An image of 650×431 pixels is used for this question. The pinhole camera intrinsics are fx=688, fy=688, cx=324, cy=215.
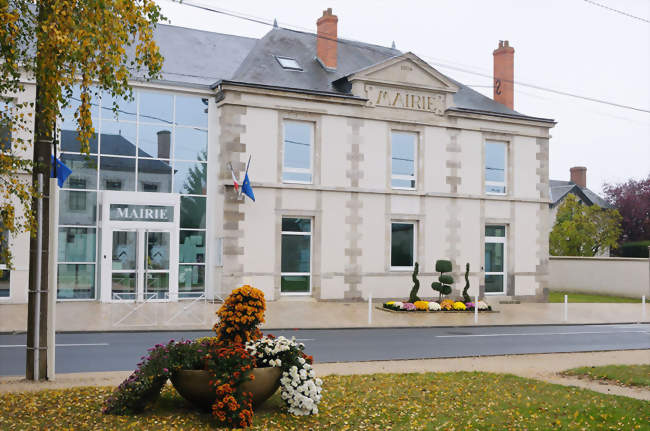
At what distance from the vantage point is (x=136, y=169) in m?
22.2

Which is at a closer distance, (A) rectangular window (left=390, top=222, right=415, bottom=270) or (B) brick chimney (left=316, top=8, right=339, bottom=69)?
(A) rectangular window (left=390, top=222, right=415, bottom=270)

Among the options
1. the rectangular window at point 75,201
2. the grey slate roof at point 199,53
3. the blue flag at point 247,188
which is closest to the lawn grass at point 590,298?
the blue flag at point 247,188

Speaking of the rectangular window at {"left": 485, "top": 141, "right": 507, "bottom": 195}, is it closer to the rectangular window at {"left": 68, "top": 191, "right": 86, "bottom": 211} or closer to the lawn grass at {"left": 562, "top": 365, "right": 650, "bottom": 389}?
the rectangular window at {"left": 68, "top": 191, "right": 86, "bottom": 211}

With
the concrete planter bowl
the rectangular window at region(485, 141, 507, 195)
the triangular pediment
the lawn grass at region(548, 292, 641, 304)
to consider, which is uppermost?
the triangular pediment

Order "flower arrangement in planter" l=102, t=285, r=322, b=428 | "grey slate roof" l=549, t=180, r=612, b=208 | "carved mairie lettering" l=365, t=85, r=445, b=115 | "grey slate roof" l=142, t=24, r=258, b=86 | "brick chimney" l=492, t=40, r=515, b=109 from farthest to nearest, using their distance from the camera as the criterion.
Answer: "grey slate roof" l=549, t=180, r=612, b=208 → "brick chimney" l=492, t=40, r=515, b=109 → "carved mairie lettering" l=365, t=85, r=445, b=115 → "grey slate roof" l=142, t=24, r=258, b=86 → "flower arrangement in planter" l=102, t=285, r=322, b=428

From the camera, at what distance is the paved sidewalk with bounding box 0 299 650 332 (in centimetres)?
1711

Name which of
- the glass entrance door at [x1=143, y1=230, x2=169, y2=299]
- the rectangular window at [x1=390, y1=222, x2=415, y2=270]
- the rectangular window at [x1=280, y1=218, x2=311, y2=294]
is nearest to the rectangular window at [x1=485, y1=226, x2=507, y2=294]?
the rectangular window at [x1=390, y1=222, x2=415, y2=270]

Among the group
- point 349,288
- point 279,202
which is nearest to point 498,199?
point 349,288

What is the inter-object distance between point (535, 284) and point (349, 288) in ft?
28.5

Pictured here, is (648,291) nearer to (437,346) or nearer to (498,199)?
(498,199)

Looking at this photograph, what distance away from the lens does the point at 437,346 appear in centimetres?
1505

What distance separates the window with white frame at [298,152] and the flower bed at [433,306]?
17.3 ft

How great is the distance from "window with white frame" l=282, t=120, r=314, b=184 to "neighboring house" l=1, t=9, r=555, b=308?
0.17 feet

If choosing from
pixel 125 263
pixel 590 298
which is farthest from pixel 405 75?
pixel 590 298
